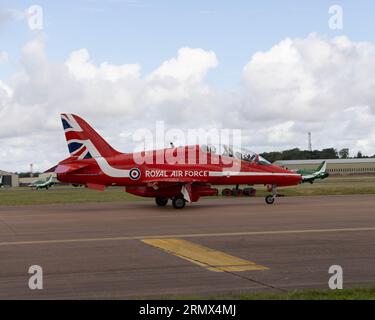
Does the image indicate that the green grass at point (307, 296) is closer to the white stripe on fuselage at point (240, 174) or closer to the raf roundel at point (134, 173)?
the raf roundel at point (134, 173)

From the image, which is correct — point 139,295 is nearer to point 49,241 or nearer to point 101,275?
point 101,275

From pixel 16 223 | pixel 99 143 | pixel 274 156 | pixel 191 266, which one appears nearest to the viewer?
pixel 191 266

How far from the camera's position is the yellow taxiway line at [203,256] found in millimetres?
10530

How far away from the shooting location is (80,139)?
25891mm

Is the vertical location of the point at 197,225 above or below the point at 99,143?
below

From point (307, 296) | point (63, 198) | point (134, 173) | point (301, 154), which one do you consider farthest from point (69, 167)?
point (301, 154)

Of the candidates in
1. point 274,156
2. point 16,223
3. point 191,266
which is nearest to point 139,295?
point 191,266

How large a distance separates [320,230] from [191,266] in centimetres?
666

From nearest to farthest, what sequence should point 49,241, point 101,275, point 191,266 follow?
point 101,275, point 191,266, point 49,241

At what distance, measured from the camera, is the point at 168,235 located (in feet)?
51.2

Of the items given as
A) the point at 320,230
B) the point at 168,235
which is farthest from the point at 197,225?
the point at 320,230

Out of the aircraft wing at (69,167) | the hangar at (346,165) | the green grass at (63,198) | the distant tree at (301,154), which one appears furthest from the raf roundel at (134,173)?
the distant tree at (301,154)

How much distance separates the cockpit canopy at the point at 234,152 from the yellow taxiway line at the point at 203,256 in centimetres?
1248
